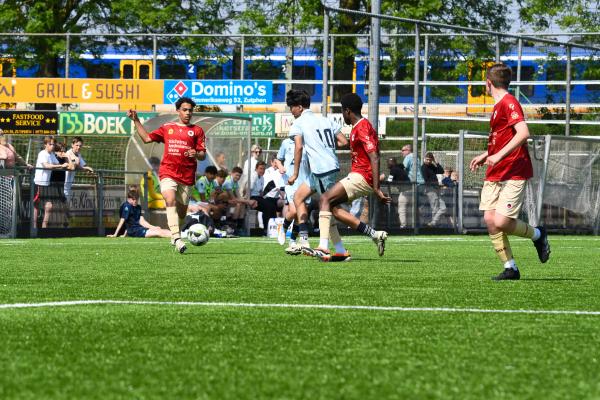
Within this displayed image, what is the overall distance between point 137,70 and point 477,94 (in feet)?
33.3

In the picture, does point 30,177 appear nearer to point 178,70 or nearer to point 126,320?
point 178,70

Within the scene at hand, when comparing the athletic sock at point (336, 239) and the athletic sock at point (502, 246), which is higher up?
the athletic sock at point (502, 246)

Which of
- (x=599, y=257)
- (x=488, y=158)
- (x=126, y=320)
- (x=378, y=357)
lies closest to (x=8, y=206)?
(x=599, y=257)

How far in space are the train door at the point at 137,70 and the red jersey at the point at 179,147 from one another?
61.8ft

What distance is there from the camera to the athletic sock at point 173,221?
1549 centimetres

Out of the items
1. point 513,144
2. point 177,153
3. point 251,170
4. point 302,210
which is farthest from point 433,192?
point 513,144

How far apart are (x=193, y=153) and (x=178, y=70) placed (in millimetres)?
20406

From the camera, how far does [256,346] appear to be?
534 cm

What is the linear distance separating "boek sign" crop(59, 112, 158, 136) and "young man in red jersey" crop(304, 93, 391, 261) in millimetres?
21035

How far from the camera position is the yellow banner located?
33906 millimetres

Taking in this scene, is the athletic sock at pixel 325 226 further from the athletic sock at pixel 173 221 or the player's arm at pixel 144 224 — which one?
the player's arm at pixel 144 224

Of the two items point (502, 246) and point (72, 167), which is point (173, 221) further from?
point (72, 167)

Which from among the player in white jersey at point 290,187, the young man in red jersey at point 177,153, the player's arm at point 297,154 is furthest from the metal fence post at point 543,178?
the player's arm at point 297,154

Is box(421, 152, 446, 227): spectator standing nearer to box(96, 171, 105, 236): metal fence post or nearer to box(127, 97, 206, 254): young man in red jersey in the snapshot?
box(96, 171, 105, 236): metal fence post
